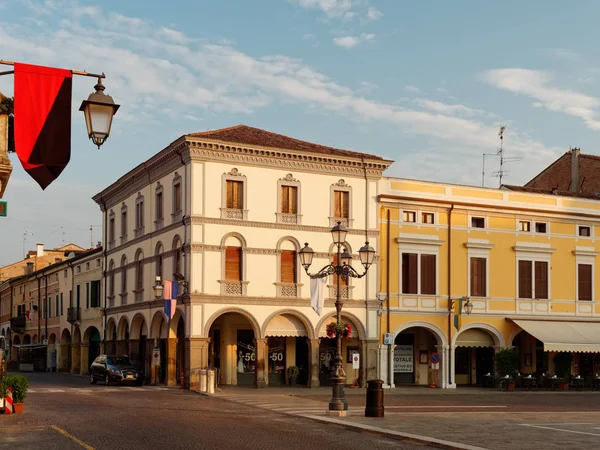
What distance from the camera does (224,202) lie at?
39438 millimetres

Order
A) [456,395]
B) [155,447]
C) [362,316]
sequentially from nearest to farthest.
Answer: [155,447], [456,395], [362,316]

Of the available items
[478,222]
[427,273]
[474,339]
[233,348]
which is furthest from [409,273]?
[233,348]

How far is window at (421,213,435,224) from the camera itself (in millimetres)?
43219

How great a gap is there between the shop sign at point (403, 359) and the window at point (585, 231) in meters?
11.2

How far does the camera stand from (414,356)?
45094 mm

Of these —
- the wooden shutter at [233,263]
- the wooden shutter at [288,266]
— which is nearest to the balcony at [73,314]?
the wooden shutter at [233,263]

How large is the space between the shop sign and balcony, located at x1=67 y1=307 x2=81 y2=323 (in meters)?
23.9

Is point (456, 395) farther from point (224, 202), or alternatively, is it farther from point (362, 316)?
point (224, 202)

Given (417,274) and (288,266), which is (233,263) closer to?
(288,266)

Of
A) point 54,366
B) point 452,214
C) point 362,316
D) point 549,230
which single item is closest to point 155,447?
point 362,316

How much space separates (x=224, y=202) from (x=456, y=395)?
13237mm

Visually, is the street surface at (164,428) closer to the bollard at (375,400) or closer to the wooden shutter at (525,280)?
the bollard at (375,400)

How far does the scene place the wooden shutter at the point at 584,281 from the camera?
4647 cm

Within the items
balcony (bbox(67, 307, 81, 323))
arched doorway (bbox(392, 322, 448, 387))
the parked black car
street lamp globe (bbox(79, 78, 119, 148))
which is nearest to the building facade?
the parked black car
